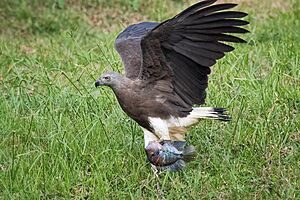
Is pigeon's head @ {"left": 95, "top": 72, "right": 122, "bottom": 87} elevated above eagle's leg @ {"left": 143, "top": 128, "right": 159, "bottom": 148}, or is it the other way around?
pigeon's head @ {"left": 95, "top": 72, "right": 122, "bottom": 87}

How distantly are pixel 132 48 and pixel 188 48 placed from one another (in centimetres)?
100

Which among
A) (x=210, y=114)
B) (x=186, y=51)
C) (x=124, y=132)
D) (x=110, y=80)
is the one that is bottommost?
(x=124, y=132)

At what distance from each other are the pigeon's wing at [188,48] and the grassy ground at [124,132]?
1.80ft

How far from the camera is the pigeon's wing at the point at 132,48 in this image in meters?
5.89

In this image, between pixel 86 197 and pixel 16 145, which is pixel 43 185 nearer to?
pixel 86 197

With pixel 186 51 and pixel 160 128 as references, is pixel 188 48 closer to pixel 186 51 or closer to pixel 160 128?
pixel 186 51

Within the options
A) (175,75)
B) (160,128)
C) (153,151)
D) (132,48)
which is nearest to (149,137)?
(160,128)

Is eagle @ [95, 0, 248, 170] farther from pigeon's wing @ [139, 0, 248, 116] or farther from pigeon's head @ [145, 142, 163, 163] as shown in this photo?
pigeon's head @ [145, 142, 163, 163]

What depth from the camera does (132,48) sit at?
20.1 feet

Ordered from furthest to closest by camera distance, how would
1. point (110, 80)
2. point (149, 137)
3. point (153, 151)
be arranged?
point (149, 137), point (110, 80), point (153, 151)

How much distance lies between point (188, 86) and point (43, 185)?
130 cm

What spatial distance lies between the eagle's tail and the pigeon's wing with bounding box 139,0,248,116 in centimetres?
8

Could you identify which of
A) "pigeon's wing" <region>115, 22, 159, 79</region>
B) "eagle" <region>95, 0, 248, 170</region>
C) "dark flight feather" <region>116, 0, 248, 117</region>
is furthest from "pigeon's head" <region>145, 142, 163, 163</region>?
"pigeon's wing" <region>115, 22, 159, 79</region>

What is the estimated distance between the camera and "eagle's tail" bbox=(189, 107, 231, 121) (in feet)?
18.0
